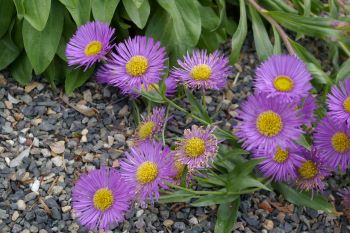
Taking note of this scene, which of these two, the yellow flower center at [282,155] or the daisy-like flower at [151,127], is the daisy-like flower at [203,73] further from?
the yellow flower center at [282,155]

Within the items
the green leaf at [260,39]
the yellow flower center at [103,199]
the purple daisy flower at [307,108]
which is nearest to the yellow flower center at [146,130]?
the yellow flower center at [103,199]

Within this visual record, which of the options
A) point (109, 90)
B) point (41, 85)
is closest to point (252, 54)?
point (109, 90)

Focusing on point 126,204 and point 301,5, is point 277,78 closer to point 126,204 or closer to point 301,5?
point 126,204

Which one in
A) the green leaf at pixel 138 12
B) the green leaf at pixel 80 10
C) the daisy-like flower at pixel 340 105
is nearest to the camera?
the daisy-like flower at pixel 340 105

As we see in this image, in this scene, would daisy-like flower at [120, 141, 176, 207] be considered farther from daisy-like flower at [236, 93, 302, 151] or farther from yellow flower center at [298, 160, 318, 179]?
yellow flower center at [298, 160, 318, 179]

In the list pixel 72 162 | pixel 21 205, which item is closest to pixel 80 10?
pixel 72 162
